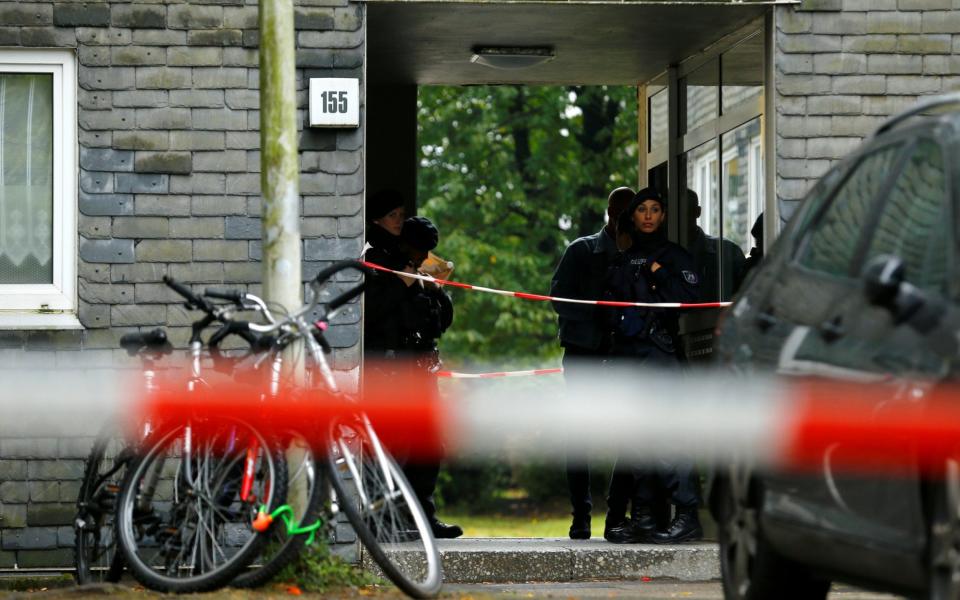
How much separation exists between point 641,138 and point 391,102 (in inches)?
80.4

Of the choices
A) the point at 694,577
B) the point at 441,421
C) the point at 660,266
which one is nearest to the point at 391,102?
the point at 441,421

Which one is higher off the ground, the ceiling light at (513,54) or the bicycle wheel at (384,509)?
the ceiling light at (513,54)

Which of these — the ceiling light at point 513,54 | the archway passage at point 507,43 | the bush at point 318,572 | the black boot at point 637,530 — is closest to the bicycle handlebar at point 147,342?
the bush at point 318,572

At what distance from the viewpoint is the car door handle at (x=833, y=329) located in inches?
222

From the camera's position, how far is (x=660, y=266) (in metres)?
10.9

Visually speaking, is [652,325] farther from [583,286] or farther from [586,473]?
[586,473]

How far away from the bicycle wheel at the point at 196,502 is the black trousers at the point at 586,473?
3.67 metres

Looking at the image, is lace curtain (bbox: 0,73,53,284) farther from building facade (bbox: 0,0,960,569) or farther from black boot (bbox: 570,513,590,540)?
black boot (bbox: 570,513,590,540)

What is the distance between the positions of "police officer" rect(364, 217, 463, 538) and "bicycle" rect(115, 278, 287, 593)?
11.5ft

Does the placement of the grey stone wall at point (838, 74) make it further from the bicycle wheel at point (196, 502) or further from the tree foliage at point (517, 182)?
the tree foliage at point (517, 182)

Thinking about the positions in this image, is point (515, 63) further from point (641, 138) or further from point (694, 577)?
point (694, 577)

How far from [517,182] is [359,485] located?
22658 mm

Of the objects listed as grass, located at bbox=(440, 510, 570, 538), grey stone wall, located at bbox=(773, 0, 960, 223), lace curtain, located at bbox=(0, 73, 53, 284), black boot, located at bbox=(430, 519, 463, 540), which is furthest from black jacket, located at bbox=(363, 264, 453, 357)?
grass, located at bbox=(440, 510, 570, 538)

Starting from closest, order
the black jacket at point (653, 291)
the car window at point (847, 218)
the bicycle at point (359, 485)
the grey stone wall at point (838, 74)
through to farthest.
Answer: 1. the car window at point (847, 218)
2. the bicycle at point (359, 485)
3. the grey stone wall at point (838, 74)
4. the black jacket at point (653, 291)
